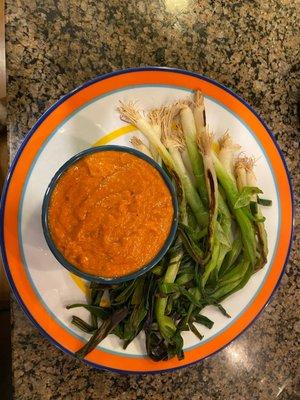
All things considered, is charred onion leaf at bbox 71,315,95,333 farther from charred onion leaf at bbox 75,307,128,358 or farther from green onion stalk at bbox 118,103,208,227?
green onion stalk at bbox 118,103,208,227

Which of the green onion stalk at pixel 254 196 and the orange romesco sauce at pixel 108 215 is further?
the green onion stalk at pixel 254 196

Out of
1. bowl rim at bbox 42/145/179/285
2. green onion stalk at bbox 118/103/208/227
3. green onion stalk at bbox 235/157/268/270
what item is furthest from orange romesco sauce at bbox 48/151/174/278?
green onion stalk at bbox 235/157/268/270

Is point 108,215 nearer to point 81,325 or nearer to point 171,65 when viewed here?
point 81,325

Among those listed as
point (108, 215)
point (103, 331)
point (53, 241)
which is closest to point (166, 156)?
point (108, 215)

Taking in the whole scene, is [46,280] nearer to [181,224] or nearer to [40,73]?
[181,224]

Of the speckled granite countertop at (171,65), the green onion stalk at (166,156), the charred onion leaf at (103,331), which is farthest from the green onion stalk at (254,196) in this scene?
the charred onion leaf at (103,331)

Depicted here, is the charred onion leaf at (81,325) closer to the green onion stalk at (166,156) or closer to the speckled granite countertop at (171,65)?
the speckled granite countertop at (171,65)

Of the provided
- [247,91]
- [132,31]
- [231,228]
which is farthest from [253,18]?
[231,228]
